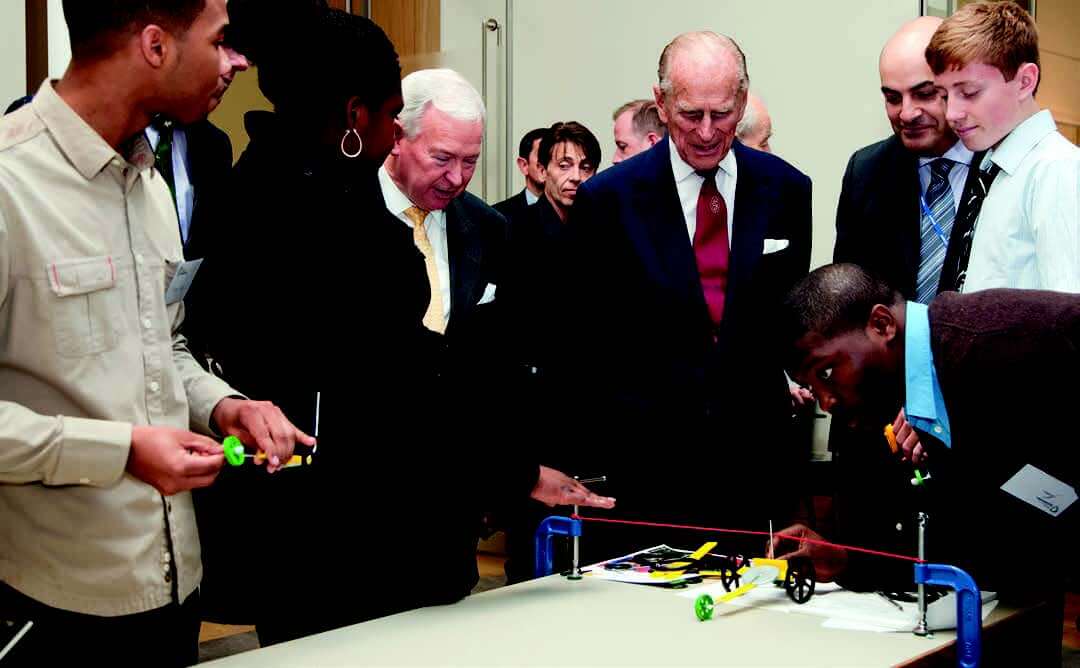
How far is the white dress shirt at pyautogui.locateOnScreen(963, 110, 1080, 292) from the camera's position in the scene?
7.29ft

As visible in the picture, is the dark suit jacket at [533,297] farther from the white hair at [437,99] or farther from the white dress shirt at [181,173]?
the white dress shirt at [181,173]

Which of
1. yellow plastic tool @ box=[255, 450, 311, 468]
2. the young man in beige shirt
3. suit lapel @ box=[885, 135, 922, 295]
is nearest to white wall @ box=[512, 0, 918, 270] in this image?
suit lapel @ box=[885, 135, 922, 295]

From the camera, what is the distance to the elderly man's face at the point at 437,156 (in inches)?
109

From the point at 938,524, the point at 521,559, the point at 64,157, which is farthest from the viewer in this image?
the point at 521,559

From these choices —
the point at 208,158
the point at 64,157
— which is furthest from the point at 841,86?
the point at 64,157

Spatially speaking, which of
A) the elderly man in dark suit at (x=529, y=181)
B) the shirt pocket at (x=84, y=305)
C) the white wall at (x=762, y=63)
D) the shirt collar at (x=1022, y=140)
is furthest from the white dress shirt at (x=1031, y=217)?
the elderly man in dark suit at (x=529, y=181)

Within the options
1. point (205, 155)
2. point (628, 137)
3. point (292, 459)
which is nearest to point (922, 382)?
point (292, 459)

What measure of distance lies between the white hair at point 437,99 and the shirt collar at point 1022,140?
1.17 metres

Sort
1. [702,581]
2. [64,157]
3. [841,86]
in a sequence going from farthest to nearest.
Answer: [841,86] < [702,581] < [64,157]

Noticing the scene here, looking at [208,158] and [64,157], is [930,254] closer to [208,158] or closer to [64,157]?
[208,158]

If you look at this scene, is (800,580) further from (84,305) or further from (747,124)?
(747,124)

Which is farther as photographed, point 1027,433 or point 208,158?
point 208,158

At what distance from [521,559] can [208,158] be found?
5.64 feet

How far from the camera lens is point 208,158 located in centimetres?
268
